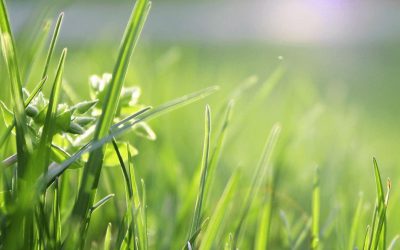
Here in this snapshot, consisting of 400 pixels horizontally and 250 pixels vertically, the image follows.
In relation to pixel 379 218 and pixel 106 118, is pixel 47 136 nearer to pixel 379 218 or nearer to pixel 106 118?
pixel 106 118

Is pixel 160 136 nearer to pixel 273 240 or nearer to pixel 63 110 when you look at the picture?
pixel 273 240

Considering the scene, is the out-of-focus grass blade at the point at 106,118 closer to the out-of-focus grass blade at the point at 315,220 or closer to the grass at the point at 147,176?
the grass at the point at 147,176

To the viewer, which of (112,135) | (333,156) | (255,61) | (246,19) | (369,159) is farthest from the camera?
(246,19)

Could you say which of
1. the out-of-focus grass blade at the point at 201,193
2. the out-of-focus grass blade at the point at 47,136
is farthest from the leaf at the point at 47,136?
the out-of-focus grass blade at the point at 201,193

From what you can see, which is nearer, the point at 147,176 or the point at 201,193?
the point at 201,193

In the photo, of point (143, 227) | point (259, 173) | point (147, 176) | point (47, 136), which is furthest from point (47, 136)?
point (147, 176)

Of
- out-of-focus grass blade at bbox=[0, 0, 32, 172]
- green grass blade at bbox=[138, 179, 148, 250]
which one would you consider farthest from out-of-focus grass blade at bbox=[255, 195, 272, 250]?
out-of-focus grass blade at bbox=[0, 0, 32, 172]

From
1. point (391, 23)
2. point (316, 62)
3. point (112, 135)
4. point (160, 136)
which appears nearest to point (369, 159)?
point (160, 136)

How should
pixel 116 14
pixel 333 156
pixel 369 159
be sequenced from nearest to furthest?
pixel 333 156, pixel 369 159, pixel 116 14
